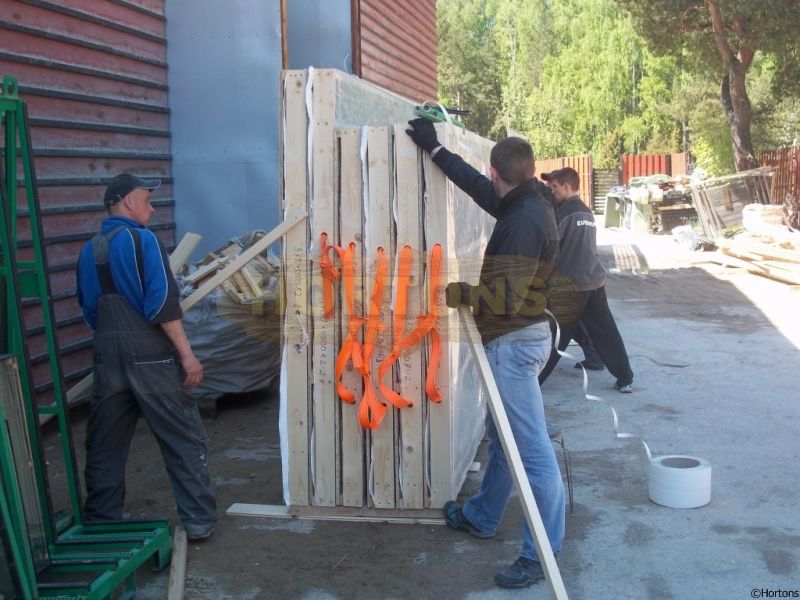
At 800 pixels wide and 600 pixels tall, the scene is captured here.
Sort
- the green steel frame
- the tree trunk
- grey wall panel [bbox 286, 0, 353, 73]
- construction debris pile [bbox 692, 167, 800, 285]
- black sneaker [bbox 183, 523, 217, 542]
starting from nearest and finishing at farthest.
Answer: the green steel frame → black sneaker [bbox 183, 523, 217, 542] → grey wall panel [bbox 286, 0, 353, 73] → construction debris pile [bbox 692, 167, 800, 285] → the tree trunk

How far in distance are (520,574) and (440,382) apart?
1032 millimetres

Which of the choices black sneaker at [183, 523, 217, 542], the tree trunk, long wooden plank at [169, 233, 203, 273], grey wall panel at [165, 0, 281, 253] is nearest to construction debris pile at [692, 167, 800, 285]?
the tree trunk

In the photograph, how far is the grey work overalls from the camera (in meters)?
3.87

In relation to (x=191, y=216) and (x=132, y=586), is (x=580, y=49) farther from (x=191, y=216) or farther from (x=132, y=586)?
(x=132, y=586)

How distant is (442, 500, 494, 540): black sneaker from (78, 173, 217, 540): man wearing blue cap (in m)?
1.28

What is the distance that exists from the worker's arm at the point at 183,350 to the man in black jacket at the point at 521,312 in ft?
4.38

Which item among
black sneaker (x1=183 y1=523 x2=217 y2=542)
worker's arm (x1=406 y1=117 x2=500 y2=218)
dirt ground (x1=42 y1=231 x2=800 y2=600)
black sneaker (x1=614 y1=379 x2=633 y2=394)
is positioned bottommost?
dirt ground (x1=42 y1=231 x2=800 y2=600)

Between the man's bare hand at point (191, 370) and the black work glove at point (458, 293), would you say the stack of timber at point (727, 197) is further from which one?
the man's bare hand at point (191, 370)

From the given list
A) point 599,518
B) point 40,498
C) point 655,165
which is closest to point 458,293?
point 599,518

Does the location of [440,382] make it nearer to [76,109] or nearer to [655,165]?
[76,109]

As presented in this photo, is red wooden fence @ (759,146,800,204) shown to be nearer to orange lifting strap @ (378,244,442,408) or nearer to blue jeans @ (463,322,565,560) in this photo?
orange lifting strap @ (378,244,442,408)

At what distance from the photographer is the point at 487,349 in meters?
3.80

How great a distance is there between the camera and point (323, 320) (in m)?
4.25

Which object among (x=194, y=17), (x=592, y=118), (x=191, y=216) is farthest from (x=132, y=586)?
(x=592, y=118)
